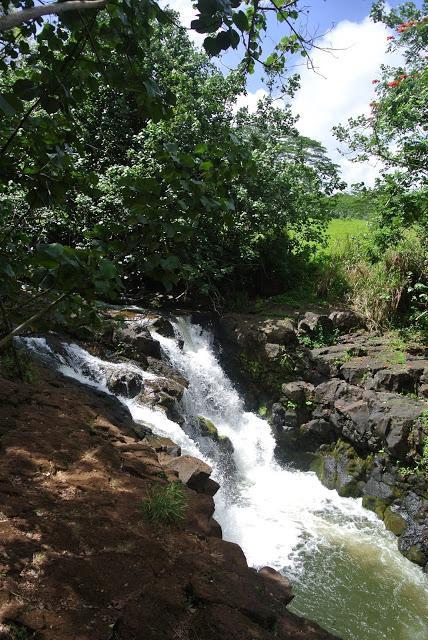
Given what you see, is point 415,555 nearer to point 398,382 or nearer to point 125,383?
point 398,382

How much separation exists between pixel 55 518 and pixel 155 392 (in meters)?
4.72

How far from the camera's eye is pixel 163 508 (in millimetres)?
3621

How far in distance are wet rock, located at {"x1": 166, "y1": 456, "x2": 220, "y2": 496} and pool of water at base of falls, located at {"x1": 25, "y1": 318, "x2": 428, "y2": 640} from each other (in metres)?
1.57

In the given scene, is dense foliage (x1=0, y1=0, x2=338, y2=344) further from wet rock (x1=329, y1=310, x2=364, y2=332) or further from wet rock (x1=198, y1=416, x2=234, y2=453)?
wet rock (x1=329, y1=310, x2=364, y2=332)

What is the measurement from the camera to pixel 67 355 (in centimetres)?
794

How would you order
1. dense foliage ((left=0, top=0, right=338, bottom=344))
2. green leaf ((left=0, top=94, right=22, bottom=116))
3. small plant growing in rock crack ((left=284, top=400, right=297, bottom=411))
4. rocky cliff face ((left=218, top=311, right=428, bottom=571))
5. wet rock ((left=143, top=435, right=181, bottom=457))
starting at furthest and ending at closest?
small plant growing in rock crack ((left=284, top=400, right=297, bottom=411)) → rocky cliff face ((left=218, top=311, right=428, bottom=571)) → wet rock ((left=143, top=435, right=181, bottom=457)) → dense foliage ((left=0, top=0, right=338, bottom=344)) → green leaf ((left=0, top=94, right=22, bottom=116))

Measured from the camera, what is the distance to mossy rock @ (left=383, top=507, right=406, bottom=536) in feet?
22.7

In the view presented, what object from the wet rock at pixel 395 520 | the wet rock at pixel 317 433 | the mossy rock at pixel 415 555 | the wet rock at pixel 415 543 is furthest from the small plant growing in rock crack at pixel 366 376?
the mossy rock at pixel 415 555

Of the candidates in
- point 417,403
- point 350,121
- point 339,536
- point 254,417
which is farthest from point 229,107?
point 339,536

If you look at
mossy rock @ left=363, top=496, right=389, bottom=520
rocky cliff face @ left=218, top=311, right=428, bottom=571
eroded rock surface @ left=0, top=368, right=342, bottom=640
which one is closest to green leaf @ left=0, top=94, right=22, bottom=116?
eroded rock surface @ left=0, top=368, right=342, bottom=640

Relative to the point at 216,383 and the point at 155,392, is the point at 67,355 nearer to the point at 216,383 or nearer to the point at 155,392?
the point at 155,392

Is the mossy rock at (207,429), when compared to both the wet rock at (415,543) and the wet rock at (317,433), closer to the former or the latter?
the wet rock at (317,433)

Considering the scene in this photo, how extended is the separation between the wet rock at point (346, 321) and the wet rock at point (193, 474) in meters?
6.62

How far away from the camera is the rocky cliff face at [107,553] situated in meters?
2.49
